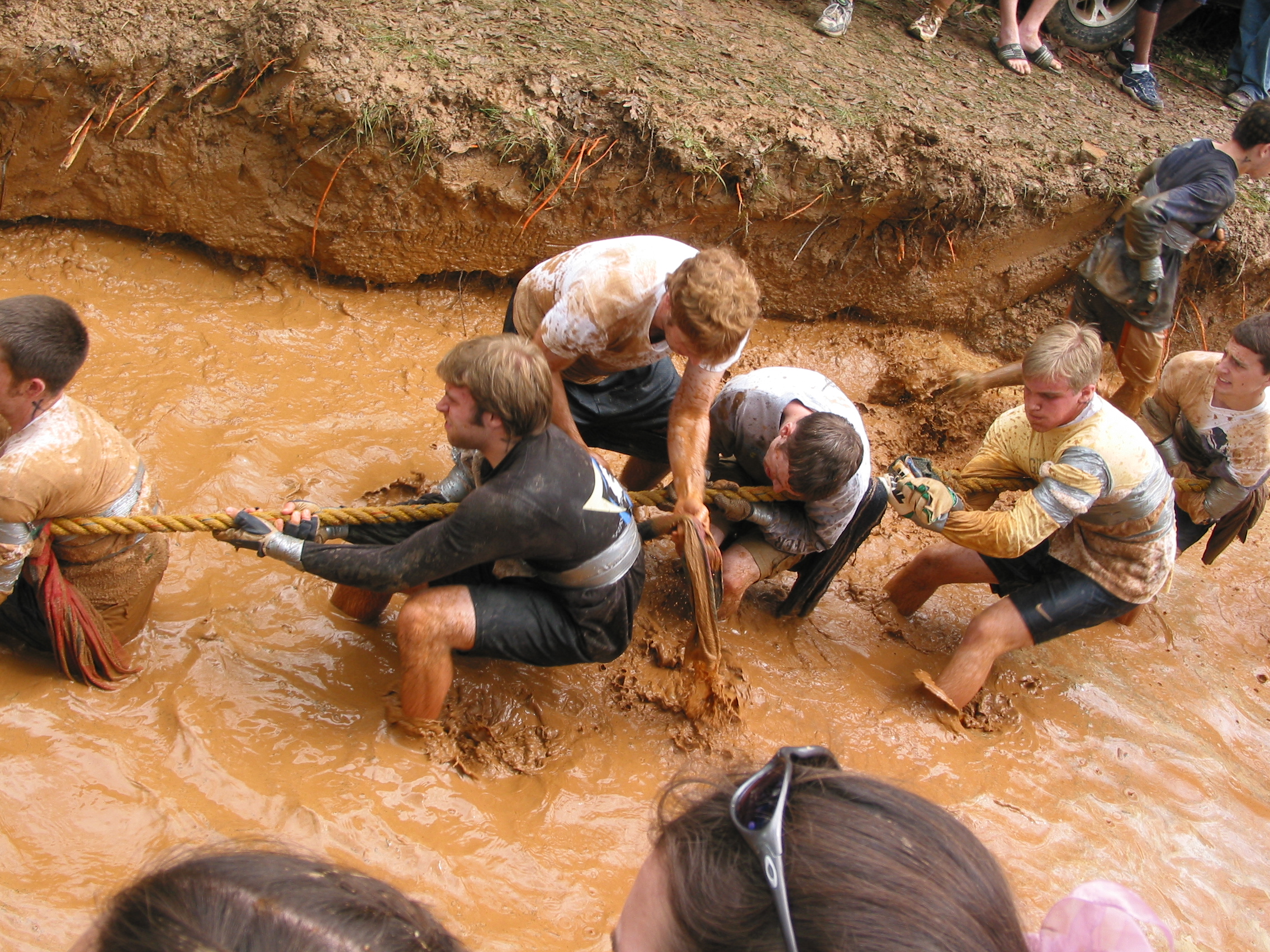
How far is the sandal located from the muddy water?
323cm

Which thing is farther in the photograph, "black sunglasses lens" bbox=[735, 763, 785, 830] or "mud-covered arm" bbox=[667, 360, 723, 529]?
"mud-covered arm" bbox=[667, 360, 723, 529]

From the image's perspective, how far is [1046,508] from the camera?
3.38 m

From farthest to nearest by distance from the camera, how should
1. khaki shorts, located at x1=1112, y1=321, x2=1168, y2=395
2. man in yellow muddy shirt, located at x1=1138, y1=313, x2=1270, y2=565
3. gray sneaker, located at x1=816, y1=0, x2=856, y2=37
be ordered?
gray sneaker, located at x1=816, y1=0, x2=856, y2=37, khaki shorts, located at x1=1112, y1=321, x2=1168, y2=395, man in yellow muddy shirt, located at x1=1138, y1=313, x2=1270, y2=565

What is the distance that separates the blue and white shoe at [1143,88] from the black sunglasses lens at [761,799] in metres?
7.05

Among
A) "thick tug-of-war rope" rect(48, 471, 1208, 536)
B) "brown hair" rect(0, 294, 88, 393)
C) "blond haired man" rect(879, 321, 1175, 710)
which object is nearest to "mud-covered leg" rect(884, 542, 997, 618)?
"blond haired man" rect(879, 321, 1175, 710)

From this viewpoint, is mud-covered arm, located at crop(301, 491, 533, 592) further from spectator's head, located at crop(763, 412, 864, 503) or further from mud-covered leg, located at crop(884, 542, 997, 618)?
mud-covered leg, located at crop(884, 542, 997, 618)

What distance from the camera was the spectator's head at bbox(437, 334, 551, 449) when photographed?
260cm

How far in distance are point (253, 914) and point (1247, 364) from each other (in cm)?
401

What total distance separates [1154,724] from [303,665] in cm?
362

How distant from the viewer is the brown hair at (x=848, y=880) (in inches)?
40.3

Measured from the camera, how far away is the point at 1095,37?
22.4 ft

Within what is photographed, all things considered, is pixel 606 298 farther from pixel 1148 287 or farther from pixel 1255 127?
pixel 1255 127

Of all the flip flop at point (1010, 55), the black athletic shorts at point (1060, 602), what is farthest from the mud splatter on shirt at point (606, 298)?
the flip flop at point (1010, 55)

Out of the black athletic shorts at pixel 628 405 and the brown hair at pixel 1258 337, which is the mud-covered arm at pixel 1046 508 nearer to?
the brown hair at pixel 1258 337
